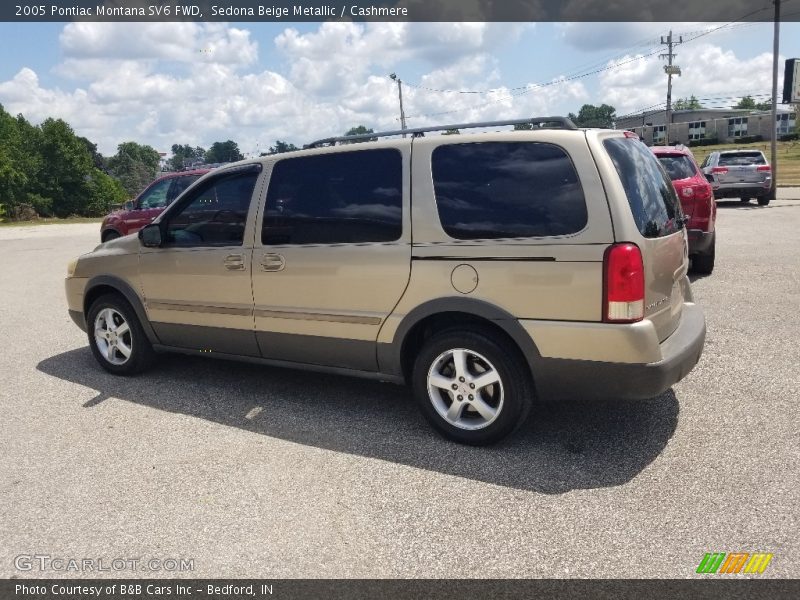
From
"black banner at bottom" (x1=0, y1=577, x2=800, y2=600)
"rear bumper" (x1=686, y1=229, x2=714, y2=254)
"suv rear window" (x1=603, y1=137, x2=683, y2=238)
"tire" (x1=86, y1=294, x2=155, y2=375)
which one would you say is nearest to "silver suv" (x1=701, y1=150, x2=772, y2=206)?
"rear bumper" (x1=686, y1=229, x2=714, y2=254)

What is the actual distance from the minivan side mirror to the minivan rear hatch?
3395mm

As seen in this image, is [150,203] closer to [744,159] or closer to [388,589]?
[388,589]

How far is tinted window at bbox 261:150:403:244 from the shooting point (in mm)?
3979

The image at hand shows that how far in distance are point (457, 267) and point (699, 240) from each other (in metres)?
5.75

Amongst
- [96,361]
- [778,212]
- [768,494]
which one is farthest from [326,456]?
[778,212]

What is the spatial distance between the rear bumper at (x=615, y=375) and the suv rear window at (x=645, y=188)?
666 millimetres

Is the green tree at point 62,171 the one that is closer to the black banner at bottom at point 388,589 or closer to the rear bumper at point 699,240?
the rear bumper at point 699,240

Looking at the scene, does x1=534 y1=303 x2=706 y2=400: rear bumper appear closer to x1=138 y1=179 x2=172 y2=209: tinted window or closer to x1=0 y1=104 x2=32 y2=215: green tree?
x1=138 y1=179 x2=172 y2=209: tinted window

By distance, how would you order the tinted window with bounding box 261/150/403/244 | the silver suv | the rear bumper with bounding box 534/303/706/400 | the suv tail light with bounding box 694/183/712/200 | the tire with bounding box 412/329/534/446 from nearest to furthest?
the rear bumper with bounding box 534/303/706/400 < the tire with bounding box 412/329/534/446 < the tinted window with bounding box 261/150/403/244 < the suv tail light with bounding box 694/183/712/200 < the silver suv

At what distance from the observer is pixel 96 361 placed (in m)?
5.92

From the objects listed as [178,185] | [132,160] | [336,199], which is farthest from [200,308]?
[132,160]

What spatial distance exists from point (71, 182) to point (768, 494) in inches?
2017

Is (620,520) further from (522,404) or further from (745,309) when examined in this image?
(745,309)

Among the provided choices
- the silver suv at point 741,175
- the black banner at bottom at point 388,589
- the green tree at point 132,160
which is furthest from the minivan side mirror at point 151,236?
the green tree at point 132,160
